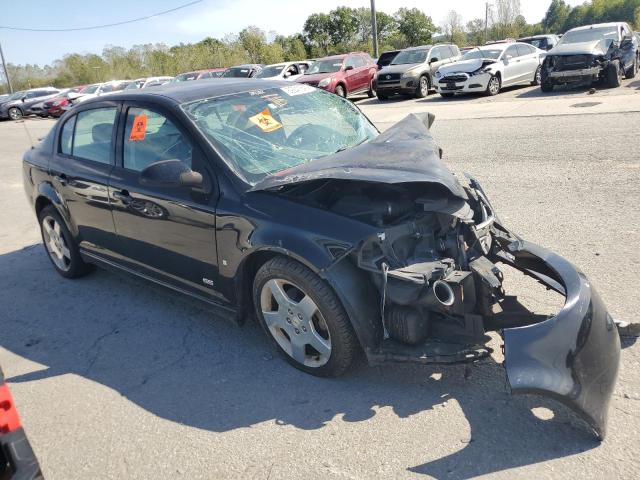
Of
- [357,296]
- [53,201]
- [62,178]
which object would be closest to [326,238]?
[357,296]

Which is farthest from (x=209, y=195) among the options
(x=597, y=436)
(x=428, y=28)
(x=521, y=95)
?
(x=428, y=28)

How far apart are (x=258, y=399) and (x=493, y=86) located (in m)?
16.3

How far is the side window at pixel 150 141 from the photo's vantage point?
150 inches

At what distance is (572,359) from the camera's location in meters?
2.56

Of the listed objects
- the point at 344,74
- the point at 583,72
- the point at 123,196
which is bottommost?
the point at 583,72

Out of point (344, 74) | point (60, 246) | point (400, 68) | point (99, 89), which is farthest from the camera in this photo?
point (99, 89)

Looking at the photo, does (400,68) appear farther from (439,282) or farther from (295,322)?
(439,282)

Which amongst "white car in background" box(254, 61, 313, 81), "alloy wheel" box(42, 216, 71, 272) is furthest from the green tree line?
"alloy wheel" box(42, 216, 71, 272)

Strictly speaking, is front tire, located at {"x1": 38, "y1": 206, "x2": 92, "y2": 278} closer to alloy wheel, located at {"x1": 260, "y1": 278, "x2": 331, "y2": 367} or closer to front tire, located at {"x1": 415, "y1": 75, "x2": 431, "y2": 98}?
alloy wheel, located at {"x1": 260, "y1": 278, "x2": 331, "y2": 367}

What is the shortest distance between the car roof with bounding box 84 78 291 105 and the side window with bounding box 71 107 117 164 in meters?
0.15

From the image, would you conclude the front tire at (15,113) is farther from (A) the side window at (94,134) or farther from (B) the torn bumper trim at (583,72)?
(A) the side window at (94,134)

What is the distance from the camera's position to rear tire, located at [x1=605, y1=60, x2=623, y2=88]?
49.5 feet

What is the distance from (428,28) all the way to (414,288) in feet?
206

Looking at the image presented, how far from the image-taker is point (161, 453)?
2.88 metres
